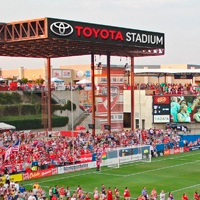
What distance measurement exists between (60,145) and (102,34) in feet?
35.6

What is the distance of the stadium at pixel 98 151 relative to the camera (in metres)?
34.4

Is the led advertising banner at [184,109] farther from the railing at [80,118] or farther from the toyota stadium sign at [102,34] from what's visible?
the toyota stadium sign at [102,34]

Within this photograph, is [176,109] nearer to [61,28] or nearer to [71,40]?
[71,40]

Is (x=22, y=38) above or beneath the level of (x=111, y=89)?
above

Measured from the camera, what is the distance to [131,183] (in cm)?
3678

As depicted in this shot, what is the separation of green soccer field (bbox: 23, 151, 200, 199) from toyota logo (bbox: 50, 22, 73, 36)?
462 inches

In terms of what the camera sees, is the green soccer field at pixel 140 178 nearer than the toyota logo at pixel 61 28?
Yes

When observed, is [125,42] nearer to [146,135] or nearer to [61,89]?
[146,135]

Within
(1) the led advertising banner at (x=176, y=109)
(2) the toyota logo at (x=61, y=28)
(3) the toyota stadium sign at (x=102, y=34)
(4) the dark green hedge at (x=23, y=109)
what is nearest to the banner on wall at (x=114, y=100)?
(3) the toyota stadium sign at (x=102, y=34)

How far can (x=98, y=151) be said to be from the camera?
147ft

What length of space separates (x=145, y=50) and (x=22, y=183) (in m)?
23.2

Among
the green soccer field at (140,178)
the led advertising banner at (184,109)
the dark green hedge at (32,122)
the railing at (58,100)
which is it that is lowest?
the green soccer field at (140,178)

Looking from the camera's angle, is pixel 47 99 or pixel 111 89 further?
pixel 47 99

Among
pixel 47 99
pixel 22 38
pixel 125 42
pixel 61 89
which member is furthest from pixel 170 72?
pixel 22 38
